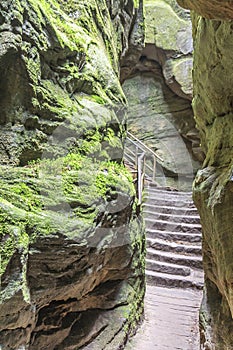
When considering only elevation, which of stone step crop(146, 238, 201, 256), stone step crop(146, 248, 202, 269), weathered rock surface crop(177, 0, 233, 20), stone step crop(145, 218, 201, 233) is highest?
weathered rock surface crop(177, 0, 233, 20)

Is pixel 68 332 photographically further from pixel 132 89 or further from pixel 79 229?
pixel 132 89

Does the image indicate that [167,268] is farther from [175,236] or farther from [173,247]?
[175,236]

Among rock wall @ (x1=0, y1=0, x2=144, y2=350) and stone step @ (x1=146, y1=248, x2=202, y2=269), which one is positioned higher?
rock wall @ (x1=0, y1=0, x2=144, y2=350)

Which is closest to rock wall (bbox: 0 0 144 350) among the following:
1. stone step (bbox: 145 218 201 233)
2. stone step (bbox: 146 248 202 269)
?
stone step (bbox: 146 248 202 269)

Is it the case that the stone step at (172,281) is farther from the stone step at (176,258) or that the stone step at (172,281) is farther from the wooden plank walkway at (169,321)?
the stone step at (176,258)

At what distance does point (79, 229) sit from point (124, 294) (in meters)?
2.06

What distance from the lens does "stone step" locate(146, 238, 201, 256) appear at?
7320mm

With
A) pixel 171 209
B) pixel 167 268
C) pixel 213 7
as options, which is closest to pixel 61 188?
pixel 213 7

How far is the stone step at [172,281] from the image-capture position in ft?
20.9

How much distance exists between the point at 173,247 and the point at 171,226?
3.20 feet

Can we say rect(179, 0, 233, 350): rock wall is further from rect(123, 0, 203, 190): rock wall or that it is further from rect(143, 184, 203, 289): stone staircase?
rect(123, 0, 203, 190): rock wall

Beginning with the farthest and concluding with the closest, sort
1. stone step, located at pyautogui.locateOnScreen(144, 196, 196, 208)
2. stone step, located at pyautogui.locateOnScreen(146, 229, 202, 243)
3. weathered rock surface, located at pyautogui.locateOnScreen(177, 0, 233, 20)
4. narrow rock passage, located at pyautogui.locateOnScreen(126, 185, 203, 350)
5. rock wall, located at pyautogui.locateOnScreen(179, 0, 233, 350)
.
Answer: stone step, located at pyautogui.locateOnScreen(144, 196, 196, 208), stone step, located at pyautogui.locateOnScreen(146, 229, 202, 243), narrow rock passage, located at pyautogui.locateOnScreen(126, 185, 203, 350), rock wall, located at pyautogui.locateOnScreen(179, 0, 233, 350), weathered rock surface, located at pyautogui.locateOnScreen(177, 0, 233, 20)

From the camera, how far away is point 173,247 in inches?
294

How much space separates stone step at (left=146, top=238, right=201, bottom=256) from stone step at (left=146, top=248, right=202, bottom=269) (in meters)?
0.12
